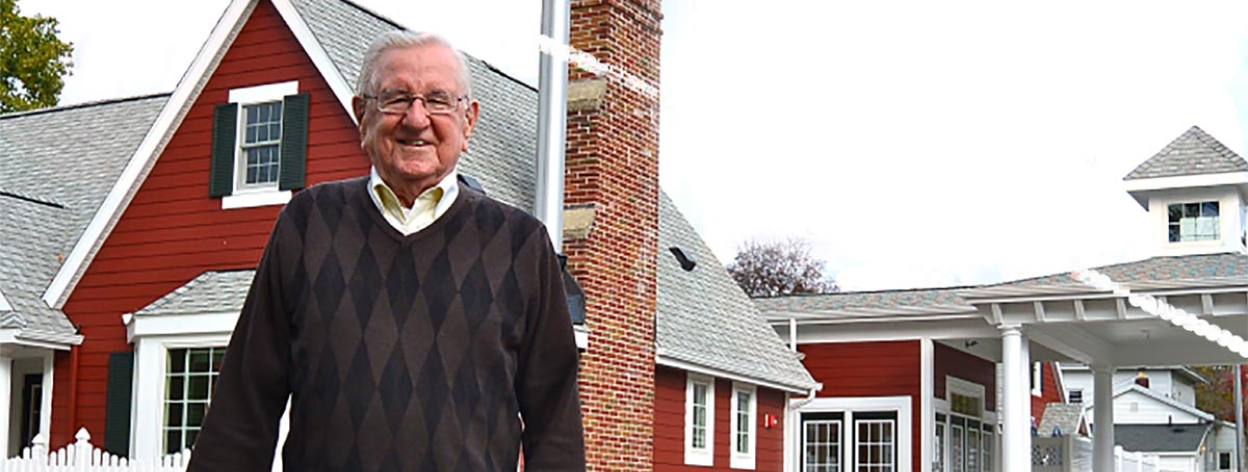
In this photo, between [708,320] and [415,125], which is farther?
[708,320]

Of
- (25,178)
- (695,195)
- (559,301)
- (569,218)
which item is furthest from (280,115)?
(559,301)

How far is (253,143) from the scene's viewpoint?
1171 cm

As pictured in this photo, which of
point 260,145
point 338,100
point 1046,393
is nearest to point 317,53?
point 338,100

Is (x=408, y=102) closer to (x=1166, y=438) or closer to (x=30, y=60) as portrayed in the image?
(x=30, y=60)

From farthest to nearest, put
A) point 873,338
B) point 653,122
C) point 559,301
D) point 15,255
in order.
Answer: point 873,338 → point 15,255 → point 653,122 → point 559,301

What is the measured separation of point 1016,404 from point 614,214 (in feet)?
18.7

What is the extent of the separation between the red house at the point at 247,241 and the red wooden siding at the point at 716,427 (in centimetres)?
3

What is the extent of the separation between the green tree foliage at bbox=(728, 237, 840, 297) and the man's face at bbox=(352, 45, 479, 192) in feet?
28.5

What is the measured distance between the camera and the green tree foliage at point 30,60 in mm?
19984

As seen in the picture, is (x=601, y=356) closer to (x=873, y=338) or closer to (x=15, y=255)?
(x=15, y=255)

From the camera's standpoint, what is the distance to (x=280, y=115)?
11.7 metres

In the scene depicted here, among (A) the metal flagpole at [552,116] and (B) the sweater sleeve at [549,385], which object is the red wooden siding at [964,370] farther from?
(B) the sweater sleeve at [549,385]

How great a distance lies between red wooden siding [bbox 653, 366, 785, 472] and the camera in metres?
13.1

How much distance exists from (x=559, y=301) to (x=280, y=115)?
9805mm
